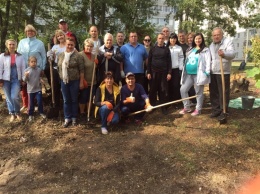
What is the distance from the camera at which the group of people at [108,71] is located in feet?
18.4

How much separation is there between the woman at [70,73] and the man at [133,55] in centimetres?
109

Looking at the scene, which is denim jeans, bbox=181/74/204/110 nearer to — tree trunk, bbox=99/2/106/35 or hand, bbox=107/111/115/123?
hand, bbox=107/111/115/123

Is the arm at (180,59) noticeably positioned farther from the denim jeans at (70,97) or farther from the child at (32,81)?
the child at (32,81)

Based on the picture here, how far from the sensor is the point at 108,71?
5.95 meters

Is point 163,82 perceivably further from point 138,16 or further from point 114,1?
point 138,16

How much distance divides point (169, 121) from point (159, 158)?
1.68 m

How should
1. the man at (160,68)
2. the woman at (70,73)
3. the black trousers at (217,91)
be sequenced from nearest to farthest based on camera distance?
the woman at (70,73) < the black trousers at (217,91) < the man at (160,68)

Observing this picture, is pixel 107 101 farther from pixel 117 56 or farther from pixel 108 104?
pixel 117 56

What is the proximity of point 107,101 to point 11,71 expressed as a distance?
230cm

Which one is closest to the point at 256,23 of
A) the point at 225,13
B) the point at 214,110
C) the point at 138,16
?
the point at 225,13

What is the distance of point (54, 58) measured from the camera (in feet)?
19.9

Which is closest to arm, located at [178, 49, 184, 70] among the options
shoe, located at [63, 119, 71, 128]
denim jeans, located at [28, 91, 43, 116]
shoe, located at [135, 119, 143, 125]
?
shoe, located at [135, 119, 143, 125]

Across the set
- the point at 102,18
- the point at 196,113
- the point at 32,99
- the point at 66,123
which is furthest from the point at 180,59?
the point at 102,18

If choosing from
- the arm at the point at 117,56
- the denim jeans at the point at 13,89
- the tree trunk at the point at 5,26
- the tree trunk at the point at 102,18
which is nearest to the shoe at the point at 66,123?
the denim jeans at the point at 13,89
